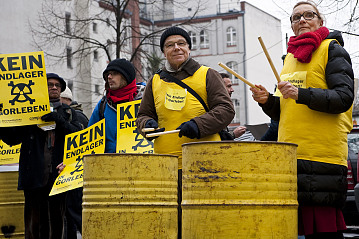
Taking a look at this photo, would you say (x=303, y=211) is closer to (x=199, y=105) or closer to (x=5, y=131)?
(x=199, y=105)

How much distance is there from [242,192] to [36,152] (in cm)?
386

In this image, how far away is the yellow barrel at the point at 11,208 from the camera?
8.15m

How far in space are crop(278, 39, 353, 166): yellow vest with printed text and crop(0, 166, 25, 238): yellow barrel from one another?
411cm

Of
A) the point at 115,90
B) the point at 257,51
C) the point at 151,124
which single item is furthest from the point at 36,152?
the point at 257,51

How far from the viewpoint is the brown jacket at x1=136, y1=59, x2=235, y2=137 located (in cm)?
555

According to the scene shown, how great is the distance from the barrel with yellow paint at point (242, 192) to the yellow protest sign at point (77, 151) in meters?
2.68

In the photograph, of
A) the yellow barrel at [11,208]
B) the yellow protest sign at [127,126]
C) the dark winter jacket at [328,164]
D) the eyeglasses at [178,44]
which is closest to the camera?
the dark winter jacket at [328,164]

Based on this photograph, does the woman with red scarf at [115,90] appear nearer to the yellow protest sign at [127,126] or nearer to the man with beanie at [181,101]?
the yellow protest sign at [127,126]

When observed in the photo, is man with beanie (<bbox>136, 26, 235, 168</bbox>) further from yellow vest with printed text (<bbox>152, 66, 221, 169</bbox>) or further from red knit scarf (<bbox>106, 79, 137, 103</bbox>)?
red knit scarf (<bbox>106, 79, 137, 103</bbox>)

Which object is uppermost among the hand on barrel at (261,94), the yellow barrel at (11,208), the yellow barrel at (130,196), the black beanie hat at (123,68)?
the black beanie hat at (123,68)

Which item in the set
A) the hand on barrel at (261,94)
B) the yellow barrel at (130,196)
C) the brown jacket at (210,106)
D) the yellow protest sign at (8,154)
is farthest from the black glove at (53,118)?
the hand on barrel at (261,94)

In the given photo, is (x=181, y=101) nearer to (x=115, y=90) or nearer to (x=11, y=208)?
(x=115, y=90)

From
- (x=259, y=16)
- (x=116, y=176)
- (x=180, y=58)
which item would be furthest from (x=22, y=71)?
(x=259, y=16)

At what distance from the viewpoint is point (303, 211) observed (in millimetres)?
4902
